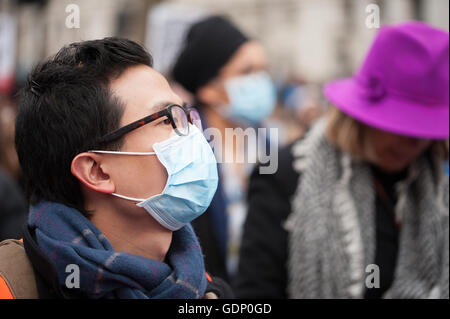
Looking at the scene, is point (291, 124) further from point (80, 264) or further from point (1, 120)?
point (80, 264)

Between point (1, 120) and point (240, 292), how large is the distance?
3281 millimetres

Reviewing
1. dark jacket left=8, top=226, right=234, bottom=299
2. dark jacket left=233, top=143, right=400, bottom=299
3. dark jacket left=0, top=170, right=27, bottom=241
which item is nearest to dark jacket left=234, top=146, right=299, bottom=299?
dark jacket left=233, top=143, right=400, bottom=299

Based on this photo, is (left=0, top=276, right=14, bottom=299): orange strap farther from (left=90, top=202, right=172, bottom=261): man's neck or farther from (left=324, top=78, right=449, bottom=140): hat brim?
(left=324, top=78, right=449, bottom=140): hat brim

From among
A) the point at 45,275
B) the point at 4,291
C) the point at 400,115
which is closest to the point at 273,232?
the point at 400,115

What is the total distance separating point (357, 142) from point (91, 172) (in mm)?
1573

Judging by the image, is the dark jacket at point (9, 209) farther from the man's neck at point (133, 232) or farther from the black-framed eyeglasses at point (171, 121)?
the black-framed eyeglasses at point (171, 121)

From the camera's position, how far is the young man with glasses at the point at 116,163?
2035 mm

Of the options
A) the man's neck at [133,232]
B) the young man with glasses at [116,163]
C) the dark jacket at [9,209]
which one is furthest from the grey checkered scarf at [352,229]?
the dark jacket at [9,209]

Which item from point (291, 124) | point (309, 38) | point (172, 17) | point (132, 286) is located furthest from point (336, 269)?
point (309, 38)

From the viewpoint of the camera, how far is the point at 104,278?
1907mm

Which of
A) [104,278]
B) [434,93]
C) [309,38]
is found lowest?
[309,38]

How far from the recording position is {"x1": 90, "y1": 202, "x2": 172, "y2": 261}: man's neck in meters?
2.15

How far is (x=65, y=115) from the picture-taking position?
2049 mm

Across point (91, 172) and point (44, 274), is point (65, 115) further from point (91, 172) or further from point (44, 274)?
point (44, 274)
